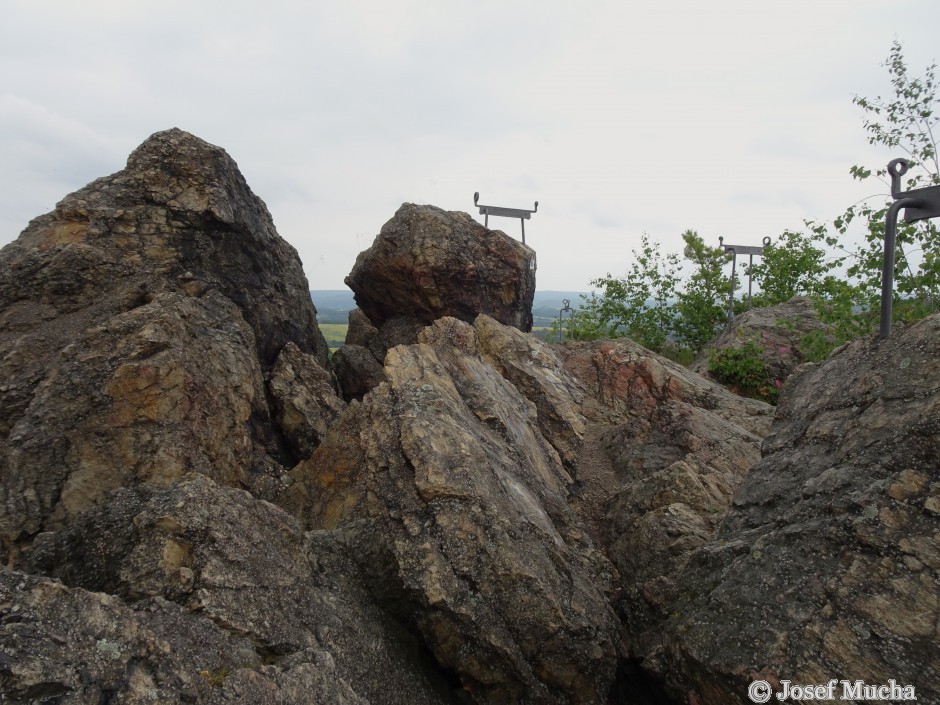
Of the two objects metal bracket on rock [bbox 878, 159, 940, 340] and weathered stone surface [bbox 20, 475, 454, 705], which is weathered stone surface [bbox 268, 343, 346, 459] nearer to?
weathered stone surface [bbox 20, 475, 454, 705]

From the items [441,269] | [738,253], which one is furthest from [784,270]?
[441,269]

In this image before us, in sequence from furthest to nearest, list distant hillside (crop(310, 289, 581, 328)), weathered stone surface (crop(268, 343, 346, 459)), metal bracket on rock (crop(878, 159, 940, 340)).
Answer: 1. distant hillside (crop(310, 289, 581, 328))
2. weathered stone surface (crop(268, 343, 346, 459))
3. metal bracket on rock (crop(878, 159, 940, 340))

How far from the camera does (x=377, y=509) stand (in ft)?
27.5

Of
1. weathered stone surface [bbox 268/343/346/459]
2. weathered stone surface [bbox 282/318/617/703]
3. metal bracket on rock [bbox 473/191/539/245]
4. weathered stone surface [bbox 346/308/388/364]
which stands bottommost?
weathered stone surface [bbox 282/318/617/703]

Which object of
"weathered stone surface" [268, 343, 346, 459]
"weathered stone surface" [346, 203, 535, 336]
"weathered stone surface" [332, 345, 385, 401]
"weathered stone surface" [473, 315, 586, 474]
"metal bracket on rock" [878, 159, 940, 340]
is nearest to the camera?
"metal bracket on rock" [878, 159, 940, 340]

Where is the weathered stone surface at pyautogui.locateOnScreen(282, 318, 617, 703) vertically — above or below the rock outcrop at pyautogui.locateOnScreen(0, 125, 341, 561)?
below

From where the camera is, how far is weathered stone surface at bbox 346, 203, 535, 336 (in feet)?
61.2

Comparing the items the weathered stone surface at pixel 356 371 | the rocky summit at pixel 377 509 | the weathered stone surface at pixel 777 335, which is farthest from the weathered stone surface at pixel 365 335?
the weathered stone surface at pixel 777 335

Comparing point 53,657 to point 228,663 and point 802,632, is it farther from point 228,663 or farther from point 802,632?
point 802,632

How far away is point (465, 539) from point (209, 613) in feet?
9.98

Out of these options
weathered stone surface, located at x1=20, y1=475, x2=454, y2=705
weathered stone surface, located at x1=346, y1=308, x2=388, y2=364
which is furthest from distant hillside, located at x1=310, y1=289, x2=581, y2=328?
weathered stone surface, located at x1=20, y1=475, x2=454, y2=705

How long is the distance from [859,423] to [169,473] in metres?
9.57

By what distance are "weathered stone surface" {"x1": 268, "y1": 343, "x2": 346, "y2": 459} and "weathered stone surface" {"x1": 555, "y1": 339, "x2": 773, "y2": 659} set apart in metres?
5.47

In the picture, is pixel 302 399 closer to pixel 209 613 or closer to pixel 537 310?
pixel 209 613
